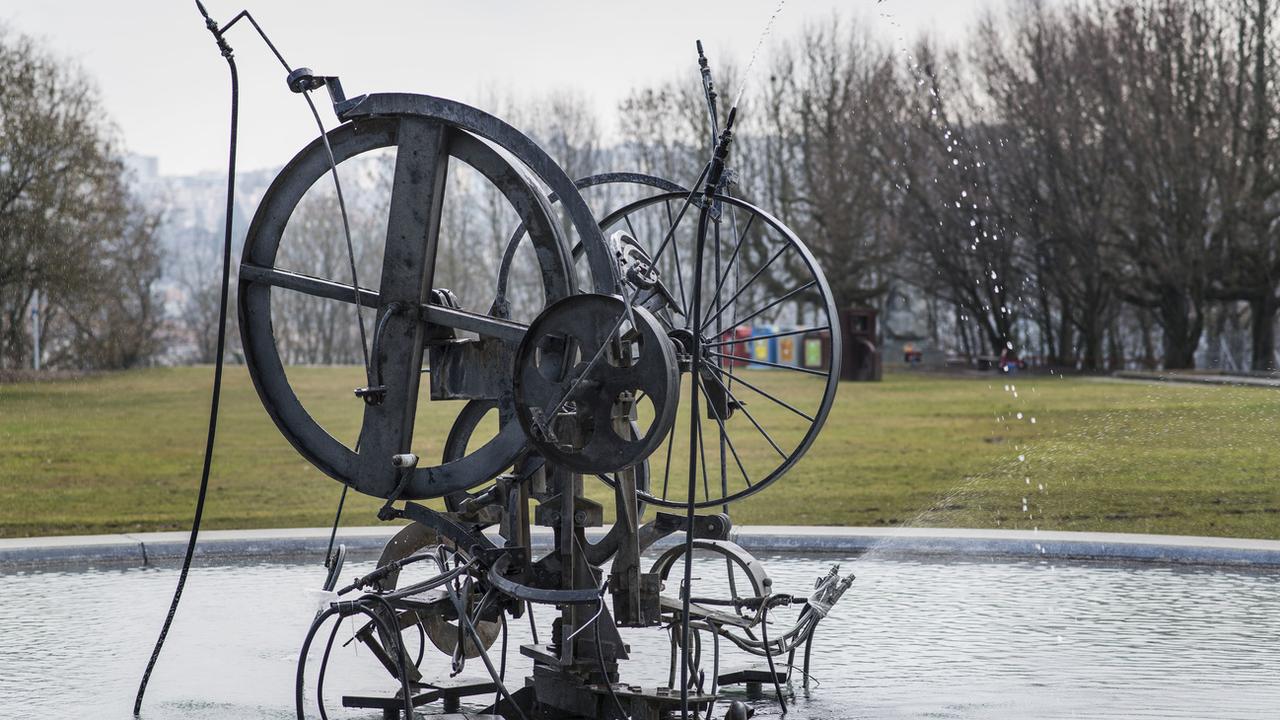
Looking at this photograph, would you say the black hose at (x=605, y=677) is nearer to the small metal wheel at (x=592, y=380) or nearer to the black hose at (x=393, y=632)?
the small metal wheel at (x=592, y=380)

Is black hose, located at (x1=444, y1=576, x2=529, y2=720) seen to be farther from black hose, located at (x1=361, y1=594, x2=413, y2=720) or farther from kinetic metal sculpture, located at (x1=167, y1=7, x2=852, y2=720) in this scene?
black hose, located at (x1=361, y1=594, x2=413, y2=720)

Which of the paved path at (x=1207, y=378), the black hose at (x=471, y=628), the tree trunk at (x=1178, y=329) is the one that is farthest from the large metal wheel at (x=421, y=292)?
the tree trunk at (x=1178, y=329)

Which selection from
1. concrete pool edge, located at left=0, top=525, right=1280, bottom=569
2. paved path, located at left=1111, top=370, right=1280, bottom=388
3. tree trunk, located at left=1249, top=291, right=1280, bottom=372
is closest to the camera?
concrete pool edge, located at left=0, top=525, right=1280, bottom=569

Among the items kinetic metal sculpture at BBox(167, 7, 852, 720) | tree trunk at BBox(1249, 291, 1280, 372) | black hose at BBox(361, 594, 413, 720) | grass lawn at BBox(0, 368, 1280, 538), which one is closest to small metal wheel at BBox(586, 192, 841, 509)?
kinetic metal sculpture at BBox(167, 7, 852, 720)

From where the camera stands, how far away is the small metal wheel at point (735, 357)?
6.06 m

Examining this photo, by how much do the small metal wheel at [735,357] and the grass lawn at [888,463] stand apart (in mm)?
806

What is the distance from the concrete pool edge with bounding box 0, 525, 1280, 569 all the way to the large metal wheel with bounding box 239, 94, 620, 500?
4.41 metres

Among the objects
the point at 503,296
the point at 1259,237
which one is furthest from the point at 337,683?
the point at 1259,237

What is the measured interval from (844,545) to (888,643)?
9.51 ft

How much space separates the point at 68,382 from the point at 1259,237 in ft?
84.6

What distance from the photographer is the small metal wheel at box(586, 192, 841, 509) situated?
6059 mm

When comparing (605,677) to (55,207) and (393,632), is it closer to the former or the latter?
(393,632)

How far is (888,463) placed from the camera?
18.7 meters

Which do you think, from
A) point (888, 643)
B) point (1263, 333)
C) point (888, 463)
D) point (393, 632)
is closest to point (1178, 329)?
point (1263, 333)
